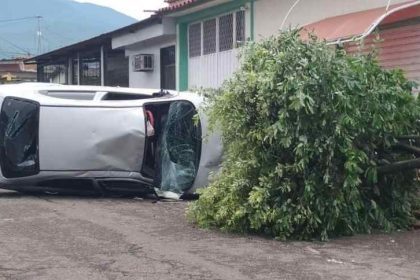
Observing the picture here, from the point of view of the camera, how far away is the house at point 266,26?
414 inches

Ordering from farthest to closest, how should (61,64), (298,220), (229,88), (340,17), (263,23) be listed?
1. (61,64)
2. (263,23)
3. (340,17)
4. (229,88)
5. (298,220)

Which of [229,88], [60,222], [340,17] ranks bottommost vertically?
[60,222]

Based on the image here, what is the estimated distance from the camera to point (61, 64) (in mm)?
29578

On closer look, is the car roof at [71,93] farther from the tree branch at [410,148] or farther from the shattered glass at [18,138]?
the tree branch at [410,148]

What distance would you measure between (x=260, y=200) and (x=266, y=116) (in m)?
0.94

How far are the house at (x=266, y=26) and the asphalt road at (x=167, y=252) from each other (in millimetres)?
3004

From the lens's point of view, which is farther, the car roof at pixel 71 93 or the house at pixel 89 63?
the house at pixel 89 63

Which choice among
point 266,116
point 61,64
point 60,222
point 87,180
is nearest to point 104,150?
point 87,180

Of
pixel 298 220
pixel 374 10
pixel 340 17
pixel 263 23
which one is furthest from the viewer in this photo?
pixel 263 23

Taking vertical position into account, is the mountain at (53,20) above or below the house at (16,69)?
above

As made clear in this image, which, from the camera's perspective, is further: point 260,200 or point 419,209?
point 419,209

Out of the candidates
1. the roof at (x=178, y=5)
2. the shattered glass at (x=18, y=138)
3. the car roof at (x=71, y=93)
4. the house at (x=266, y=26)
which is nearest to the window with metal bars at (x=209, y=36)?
the house at (x=266, y=26)

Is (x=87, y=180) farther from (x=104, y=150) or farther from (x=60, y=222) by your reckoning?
(x=60, y=222)

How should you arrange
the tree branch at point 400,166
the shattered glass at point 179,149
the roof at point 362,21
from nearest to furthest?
the tree branch at point 400,166, the roof at point 362,21, the shattered glass at point 179,149
